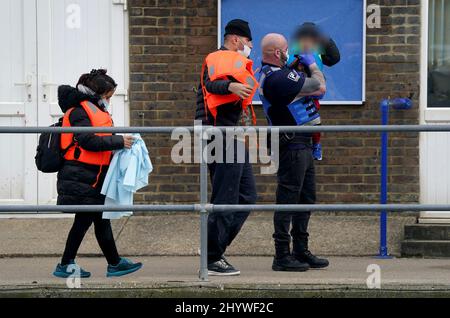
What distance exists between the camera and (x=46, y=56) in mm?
8680

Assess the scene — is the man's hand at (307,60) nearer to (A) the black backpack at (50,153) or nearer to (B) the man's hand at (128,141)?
(B) the man's hand at (128,141)

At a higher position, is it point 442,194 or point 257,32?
point 257,32

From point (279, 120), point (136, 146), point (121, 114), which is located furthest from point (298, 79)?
point (121, 114)

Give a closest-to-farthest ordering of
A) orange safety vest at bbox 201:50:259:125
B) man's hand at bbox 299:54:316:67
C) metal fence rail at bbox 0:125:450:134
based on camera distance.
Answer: metal fence rail at bbox 0:125:450:134 < orange safety vest at bbox 201:50:259:125 < man's hand at bbox 299:54:316:67

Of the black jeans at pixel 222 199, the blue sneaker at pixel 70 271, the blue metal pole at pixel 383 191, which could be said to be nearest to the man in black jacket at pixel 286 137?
the black jeans at pixel 222 199

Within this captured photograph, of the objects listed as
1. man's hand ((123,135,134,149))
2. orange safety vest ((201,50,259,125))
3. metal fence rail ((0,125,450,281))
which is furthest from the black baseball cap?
man's hand ((123,135,134,149))

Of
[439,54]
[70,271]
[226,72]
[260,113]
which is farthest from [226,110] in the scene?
[439,54]

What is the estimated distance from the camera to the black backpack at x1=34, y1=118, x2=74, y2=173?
21.6ft

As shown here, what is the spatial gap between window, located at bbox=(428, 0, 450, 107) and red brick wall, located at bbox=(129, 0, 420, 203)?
174 mm

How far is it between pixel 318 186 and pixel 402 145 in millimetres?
852

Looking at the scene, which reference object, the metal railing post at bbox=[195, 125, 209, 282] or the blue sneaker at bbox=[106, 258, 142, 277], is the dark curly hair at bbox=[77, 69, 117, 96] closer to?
the metal railing post at bbox=[195, 125, 209, 282]

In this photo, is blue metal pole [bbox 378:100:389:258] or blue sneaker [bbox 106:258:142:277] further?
blue metal pole [bbox 378:100:389:258]

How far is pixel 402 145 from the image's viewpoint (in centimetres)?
864

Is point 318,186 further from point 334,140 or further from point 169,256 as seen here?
point 169,256
